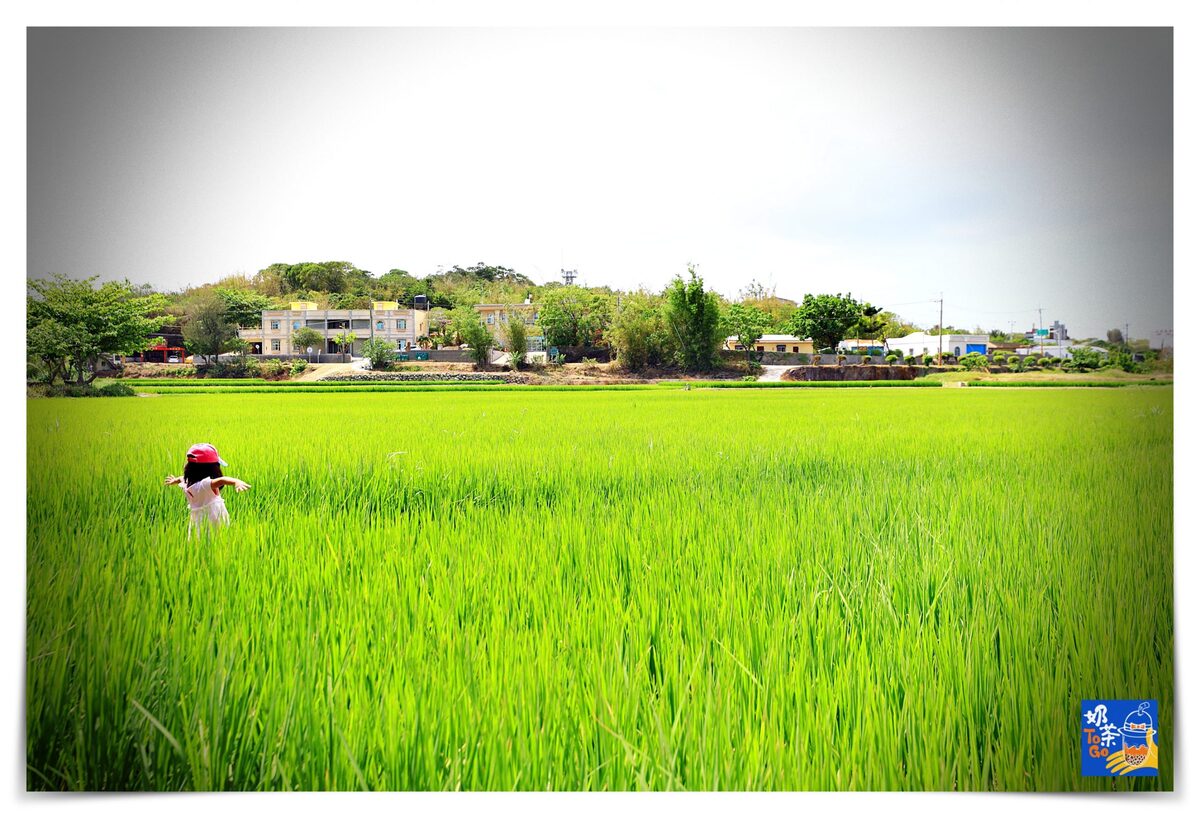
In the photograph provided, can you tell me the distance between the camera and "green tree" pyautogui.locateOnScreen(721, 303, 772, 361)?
3186 millimetres

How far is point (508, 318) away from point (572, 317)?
0.31m

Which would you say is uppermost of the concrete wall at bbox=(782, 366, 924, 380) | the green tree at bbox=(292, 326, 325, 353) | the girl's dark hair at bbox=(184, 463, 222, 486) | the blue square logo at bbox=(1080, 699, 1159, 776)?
the green tree at bbox=(292, 326, 325, 353)

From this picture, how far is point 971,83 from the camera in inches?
83.4

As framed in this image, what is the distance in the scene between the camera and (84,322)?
2.20 meters

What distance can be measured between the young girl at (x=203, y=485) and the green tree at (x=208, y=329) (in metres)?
0.70

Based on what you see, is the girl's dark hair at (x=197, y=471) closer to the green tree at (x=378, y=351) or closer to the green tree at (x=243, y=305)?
the green tree at (x=243, y=305)

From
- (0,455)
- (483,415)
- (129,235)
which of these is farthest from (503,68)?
(483,415)

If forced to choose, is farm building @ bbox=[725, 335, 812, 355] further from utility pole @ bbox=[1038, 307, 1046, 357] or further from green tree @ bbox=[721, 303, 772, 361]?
utility pole @ bbox=[1038, 307, 1046, 357]

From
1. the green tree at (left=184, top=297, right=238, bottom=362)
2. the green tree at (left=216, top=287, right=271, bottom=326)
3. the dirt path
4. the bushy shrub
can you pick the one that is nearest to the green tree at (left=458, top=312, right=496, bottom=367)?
the dirt path

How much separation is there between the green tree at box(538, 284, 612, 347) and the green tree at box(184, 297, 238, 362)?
1319 millimetres

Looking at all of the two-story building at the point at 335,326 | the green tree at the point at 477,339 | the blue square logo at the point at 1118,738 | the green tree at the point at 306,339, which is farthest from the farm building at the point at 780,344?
the green tree at the point at 306,339

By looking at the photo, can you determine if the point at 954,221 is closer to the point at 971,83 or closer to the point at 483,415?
the point at 971,83

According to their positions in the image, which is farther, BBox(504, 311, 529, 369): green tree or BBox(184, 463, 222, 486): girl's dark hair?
BBox(504, 311, 529, 369): green tree

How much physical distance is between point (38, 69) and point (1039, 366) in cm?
343
